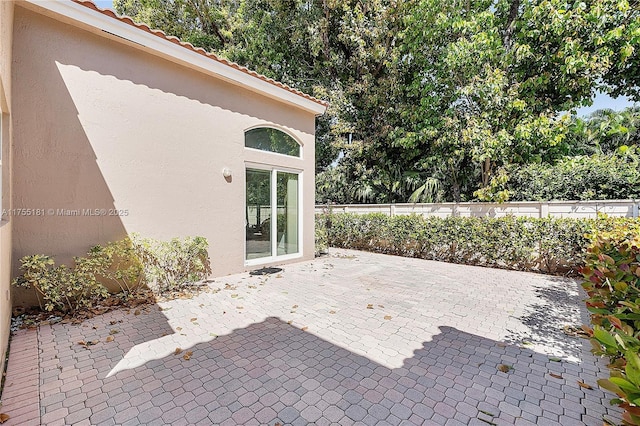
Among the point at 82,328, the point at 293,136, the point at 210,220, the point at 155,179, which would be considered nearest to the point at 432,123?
the point at 293,136

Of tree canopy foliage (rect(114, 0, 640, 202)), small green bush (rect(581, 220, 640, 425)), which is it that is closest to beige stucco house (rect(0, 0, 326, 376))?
small green bush (rect(581, 220, 640, 425))

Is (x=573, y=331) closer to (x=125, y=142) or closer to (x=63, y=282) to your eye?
(x=63, y=282)

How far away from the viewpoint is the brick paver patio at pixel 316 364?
2658 mm

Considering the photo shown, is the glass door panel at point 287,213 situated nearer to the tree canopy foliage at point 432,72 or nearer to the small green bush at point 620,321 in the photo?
the tree canopy foliage at point 432,72

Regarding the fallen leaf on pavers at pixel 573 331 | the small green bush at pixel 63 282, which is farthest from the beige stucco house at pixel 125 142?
the fallen leaf on pavers at pixel 573 331

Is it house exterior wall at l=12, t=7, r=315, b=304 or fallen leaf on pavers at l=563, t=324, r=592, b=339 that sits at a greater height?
house exterior wall at l=12, t=7, r=315, b=304

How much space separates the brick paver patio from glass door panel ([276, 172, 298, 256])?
307 cm

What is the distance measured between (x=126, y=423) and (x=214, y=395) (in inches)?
28.6

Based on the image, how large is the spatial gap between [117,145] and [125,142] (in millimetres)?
155

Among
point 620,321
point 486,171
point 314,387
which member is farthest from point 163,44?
point 486,171

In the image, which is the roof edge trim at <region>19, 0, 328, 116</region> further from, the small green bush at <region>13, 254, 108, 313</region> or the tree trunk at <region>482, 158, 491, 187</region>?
the tree trunk at <region>482, 158, 491, 187</region>

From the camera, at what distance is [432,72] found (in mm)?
12273

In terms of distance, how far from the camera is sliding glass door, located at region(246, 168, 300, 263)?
7.96 meters

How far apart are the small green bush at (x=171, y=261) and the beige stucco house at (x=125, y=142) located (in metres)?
0.30
